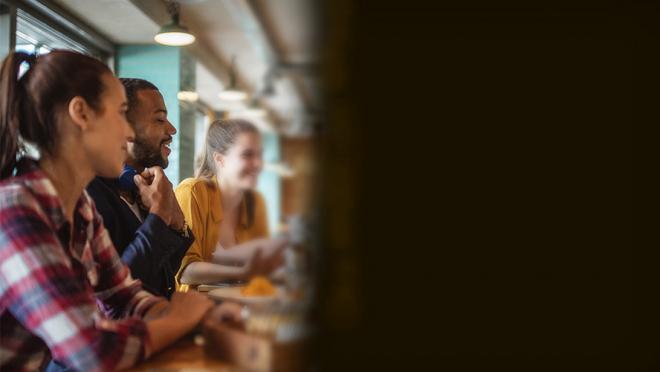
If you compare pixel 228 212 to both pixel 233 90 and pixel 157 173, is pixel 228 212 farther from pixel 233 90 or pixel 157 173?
pixel 157 173

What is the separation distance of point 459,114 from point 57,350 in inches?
18.2

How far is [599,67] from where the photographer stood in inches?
17.6

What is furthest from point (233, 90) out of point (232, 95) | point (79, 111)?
point (79, 111)

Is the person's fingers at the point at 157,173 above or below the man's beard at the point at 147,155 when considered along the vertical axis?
below

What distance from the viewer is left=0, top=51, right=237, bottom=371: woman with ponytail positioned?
0.62 metres


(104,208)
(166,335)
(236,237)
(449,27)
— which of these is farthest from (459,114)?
(104,208)

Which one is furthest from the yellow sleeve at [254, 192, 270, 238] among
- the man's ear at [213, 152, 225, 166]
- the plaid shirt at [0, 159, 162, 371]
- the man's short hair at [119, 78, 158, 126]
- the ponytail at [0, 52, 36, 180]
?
the man's short hair at [119, 78, 158, 126]

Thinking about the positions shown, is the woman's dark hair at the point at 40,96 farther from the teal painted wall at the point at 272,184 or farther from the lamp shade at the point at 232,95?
the teal painted wall at the point at 272,184

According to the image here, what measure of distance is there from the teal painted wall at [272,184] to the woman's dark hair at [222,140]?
0.08ft

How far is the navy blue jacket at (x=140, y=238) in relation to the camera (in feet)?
3.11

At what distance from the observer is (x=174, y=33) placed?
749 millimetres

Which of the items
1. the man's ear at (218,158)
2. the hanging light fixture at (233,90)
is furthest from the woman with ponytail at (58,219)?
the hanging light fixture at (233,90)

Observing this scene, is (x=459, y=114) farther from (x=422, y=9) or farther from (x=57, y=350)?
(x=57, y=350)

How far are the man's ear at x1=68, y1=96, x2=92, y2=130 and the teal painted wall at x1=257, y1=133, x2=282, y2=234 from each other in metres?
0.31
